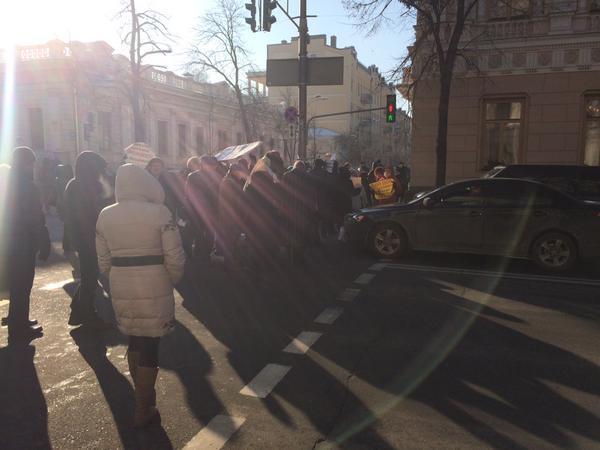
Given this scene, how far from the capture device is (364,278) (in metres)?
7.78

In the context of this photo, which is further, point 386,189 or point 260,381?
point 386,189

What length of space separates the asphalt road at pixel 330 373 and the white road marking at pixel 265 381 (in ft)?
0.05

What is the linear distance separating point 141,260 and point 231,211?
4.64 meters

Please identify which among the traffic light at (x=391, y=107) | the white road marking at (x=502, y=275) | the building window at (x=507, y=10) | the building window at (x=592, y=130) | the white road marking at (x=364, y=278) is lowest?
the white road marking at (x=502, y=275)

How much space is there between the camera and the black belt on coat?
127 inches

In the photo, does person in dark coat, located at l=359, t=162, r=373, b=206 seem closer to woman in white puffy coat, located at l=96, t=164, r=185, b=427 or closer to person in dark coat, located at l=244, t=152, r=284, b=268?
person in dark coat, located at l=244, t=152, r=284, b=268

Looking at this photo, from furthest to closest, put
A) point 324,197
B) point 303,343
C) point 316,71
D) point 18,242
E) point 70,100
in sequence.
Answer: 1. point 70,100
2. point 316,71
3. point 324,197
4. point 18,242
5. point 303,343

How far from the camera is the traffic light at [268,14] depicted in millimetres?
13479

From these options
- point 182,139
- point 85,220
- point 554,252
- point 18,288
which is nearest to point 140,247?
point 85,220

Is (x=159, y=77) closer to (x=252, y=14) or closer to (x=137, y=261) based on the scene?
(x=252, y=14)

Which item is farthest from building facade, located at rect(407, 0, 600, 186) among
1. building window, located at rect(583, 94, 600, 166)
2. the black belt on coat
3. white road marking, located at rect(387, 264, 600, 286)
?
the black belt on coat

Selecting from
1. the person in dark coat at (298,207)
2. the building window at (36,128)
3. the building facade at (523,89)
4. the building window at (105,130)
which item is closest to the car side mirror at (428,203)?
the person in dark coat at (298,207)

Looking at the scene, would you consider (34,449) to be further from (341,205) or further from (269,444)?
(341,205)

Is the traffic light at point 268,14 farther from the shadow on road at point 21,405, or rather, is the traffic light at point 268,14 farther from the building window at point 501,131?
the shadow on road at point 21,405
